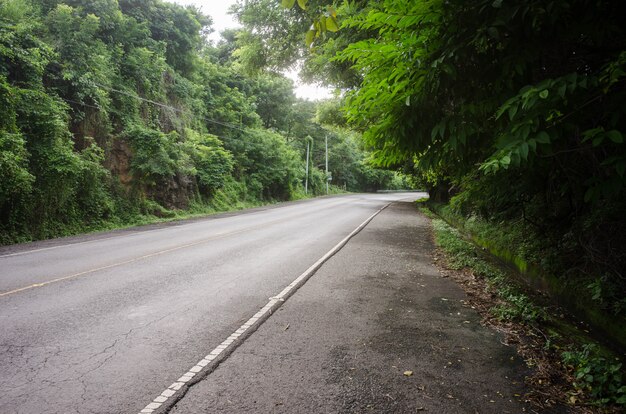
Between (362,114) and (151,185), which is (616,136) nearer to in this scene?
(362,114)

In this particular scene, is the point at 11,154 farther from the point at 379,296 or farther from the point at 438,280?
the point at 438,280

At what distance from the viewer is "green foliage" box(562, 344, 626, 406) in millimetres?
3230

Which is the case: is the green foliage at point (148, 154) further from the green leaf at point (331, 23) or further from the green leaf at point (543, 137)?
the green leaf at point (543, 137)

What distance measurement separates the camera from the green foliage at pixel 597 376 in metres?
3.23

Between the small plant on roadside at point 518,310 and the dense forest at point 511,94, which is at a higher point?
the dense forest at point 511,94

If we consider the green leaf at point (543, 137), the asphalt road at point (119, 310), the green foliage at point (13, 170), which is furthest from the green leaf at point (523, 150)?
the green foliage at point (13, 170)

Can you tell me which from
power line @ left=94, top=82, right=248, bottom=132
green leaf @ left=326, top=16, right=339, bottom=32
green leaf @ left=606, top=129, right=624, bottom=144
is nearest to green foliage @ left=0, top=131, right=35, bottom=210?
power line @ left=94, top=82, right=248, bottom=132

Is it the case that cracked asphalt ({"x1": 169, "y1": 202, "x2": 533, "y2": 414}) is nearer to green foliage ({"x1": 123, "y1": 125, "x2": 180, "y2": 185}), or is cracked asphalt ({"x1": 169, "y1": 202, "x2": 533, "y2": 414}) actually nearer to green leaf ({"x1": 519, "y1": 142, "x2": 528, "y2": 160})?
green leaf ({"x1": 519, "y1": 142, "x2": 528, "y2": 160})

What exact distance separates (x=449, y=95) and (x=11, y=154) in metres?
12.6

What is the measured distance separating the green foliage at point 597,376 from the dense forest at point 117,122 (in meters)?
10.7

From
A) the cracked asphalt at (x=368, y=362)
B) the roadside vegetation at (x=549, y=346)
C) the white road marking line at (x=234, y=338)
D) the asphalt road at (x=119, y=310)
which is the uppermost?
the asphalt road at (x=119, y=310)

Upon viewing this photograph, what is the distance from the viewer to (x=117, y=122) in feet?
61.0

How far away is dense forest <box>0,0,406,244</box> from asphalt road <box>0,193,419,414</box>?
A: 10.1 ft

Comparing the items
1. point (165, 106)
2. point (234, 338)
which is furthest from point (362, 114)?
point (165, 106)
